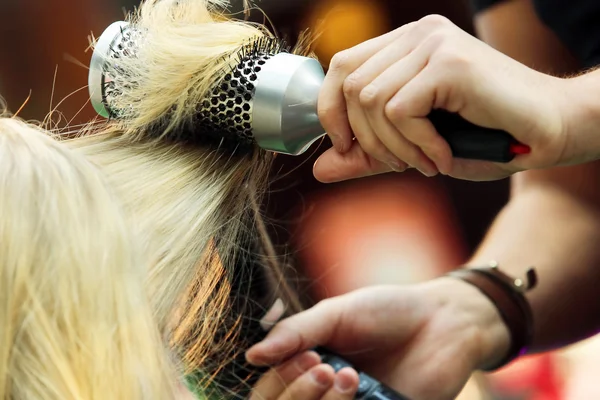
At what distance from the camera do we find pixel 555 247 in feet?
3.74

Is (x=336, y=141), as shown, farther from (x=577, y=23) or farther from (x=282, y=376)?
(x=577, y=23)

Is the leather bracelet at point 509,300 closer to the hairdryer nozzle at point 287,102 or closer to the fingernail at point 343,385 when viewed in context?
the fingernail at point 343,385

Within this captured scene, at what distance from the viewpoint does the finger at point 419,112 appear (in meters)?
0.52

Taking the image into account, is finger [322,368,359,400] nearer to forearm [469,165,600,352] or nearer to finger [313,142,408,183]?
finger [313,142,408,183]

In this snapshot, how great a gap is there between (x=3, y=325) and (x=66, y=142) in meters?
0.21

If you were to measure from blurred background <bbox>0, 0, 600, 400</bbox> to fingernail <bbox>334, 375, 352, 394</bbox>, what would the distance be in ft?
1.85

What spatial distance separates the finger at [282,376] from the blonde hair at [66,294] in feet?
0.81

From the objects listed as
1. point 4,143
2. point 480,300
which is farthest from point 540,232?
point 4,143

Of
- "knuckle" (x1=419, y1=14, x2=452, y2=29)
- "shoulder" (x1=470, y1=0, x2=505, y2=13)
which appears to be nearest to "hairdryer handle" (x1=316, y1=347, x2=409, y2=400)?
"knuckle" (x1=419, y1=14, x2=452, y2=29)

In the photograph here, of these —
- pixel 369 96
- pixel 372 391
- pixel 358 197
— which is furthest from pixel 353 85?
pixel 358 197

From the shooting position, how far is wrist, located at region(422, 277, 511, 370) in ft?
3.30

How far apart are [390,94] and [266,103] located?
0.37ft

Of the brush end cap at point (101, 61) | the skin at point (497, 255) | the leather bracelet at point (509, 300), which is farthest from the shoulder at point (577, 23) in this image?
the brush end cap at point (101, 61)

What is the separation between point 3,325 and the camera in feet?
1.65
